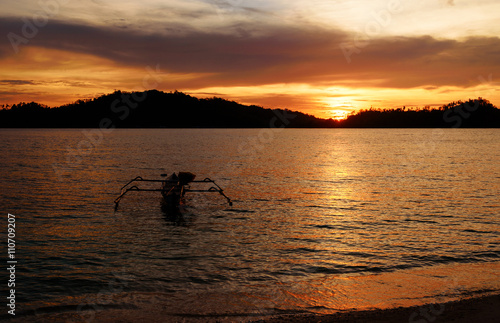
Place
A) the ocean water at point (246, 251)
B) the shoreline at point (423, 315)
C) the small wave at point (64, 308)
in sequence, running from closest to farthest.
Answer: the shoreline at point (423, 315)
the small wave at point (64, 308)
the ocean water at point (246, 251)

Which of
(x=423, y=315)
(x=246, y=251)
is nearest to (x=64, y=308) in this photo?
(x=246, y=251)

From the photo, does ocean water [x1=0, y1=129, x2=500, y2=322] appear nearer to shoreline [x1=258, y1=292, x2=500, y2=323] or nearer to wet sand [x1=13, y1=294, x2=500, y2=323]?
wet sand [x1=13, y1=294, x2=500, y2=323]

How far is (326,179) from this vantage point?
5012cm

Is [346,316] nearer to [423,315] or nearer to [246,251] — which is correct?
[423,315]

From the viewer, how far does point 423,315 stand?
11.2 meters

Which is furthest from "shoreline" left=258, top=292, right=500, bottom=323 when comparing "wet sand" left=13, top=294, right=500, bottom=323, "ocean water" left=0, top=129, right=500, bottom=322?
"ocean water" left=0, top=129, right=500, bottom=322

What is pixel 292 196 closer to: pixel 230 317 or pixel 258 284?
pixel 258 284

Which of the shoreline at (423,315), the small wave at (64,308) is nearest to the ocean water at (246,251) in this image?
the small wave at (64,308)

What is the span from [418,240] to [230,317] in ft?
45.3

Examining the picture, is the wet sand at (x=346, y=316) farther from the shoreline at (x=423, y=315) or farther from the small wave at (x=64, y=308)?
the small wave at (x=64, y=308)

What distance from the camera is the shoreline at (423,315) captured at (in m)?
10.8

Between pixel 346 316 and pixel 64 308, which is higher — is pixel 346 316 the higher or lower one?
the higher one

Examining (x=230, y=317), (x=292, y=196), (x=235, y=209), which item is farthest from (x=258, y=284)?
(x=292, y=196)

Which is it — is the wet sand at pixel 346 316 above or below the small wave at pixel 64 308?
above
